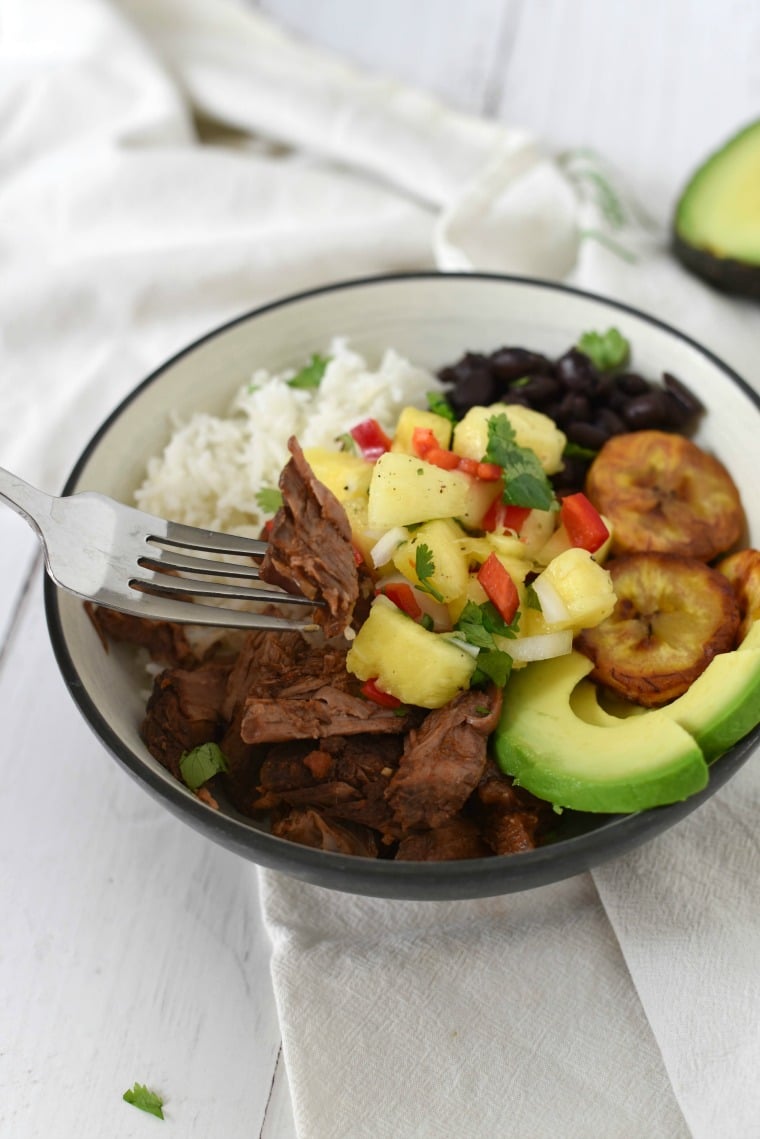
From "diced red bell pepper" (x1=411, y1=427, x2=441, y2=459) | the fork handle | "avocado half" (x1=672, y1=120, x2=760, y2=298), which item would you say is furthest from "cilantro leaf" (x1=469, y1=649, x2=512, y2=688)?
"avocado half" (x1=672, y1=120, x2=760, y2=298)

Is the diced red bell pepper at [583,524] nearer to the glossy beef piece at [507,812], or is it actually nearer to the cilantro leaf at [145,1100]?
the glossy beef piece at [507,812]

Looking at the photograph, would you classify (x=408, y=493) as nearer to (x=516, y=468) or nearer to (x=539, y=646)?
(x=516, y=468)

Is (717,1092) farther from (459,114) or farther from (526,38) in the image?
(526,38)

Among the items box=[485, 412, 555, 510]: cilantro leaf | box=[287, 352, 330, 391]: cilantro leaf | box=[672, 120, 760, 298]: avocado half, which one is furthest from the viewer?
box=[672, 120, 760, 298]: avocado half

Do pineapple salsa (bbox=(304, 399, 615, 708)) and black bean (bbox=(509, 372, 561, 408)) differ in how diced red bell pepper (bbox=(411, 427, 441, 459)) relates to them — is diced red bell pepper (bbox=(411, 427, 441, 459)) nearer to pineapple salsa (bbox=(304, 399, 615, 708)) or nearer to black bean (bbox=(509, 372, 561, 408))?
pineapple salsa (bbox=(304, 399, 615, 708))

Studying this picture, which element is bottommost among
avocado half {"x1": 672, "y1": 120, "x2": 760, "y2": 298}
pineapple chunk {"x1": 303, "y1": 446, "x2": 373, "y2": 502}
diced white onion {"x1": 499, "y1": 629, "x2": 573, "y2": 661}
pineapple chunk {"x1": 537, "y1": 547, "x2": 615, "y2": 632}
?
pineapple chunk {"x1": 303, "y1": 446, "x2": 373, "y2": 502}

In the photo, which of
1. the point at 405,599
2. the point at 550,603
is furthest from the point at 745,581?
the point at 405,599

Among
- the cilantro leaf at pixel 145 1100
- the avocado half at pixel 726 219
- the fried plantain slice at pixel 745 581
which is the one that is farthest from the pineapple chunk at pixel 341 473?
the avocado half at pixel 726 219
